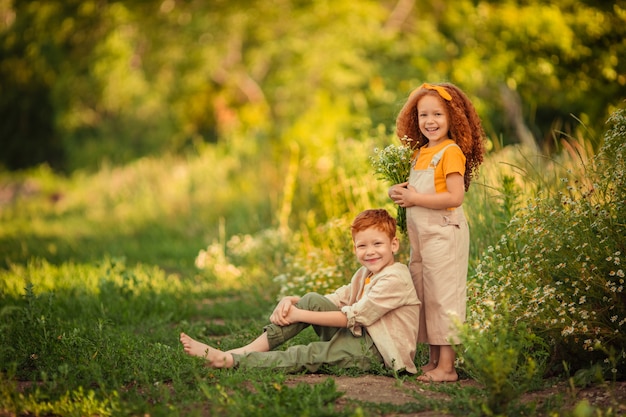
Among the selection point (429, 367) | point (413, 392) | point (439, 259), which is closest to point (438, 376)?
point (429, 367)

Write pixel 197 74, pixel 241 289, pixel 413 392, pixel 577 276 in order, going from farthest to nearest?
pixel 197 74 < pixel 241 289 < pixel 577 276 < pixel 413 392

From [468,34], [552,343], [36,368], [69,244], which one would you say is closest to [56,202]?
[69,244]

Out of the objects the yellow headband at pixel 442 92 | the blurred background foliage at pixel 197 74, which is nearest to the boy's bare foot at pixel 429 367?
the yellow headband at pixel 442 92

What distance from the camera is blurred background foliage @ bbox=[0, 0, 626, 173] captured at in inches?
530

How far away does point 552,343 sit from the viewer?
4.03 metres

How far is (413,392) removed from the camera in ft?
12.0

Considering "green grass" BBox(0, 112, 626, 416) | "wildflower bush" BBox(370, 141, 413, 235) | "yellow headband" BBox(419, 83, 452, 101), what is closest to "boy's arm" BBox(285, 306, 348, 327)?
"green grass" BBox(0, 112, 626, 416)

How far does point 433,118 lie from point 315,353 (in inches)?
56.9

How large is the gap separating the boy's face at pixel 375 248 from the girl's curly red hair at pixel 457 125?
0.57m

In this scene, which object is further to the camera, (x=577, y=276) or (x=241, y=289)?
(x=241, y=289)

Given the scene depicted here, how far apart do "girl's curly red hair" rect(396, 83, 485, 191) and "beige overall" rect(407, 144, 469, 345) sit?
0.17 meters

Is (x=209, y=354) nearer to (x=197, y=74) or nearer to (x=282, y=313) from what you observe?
(x=282, y=313)

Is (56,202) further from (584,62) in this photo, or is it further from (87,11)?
(584,62)

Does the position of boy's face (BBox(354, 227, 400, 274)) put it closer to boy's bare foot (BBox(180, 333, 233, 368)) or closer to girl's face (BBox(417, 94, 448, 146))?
girl's face (BBox(417, 94, 448, 146))
